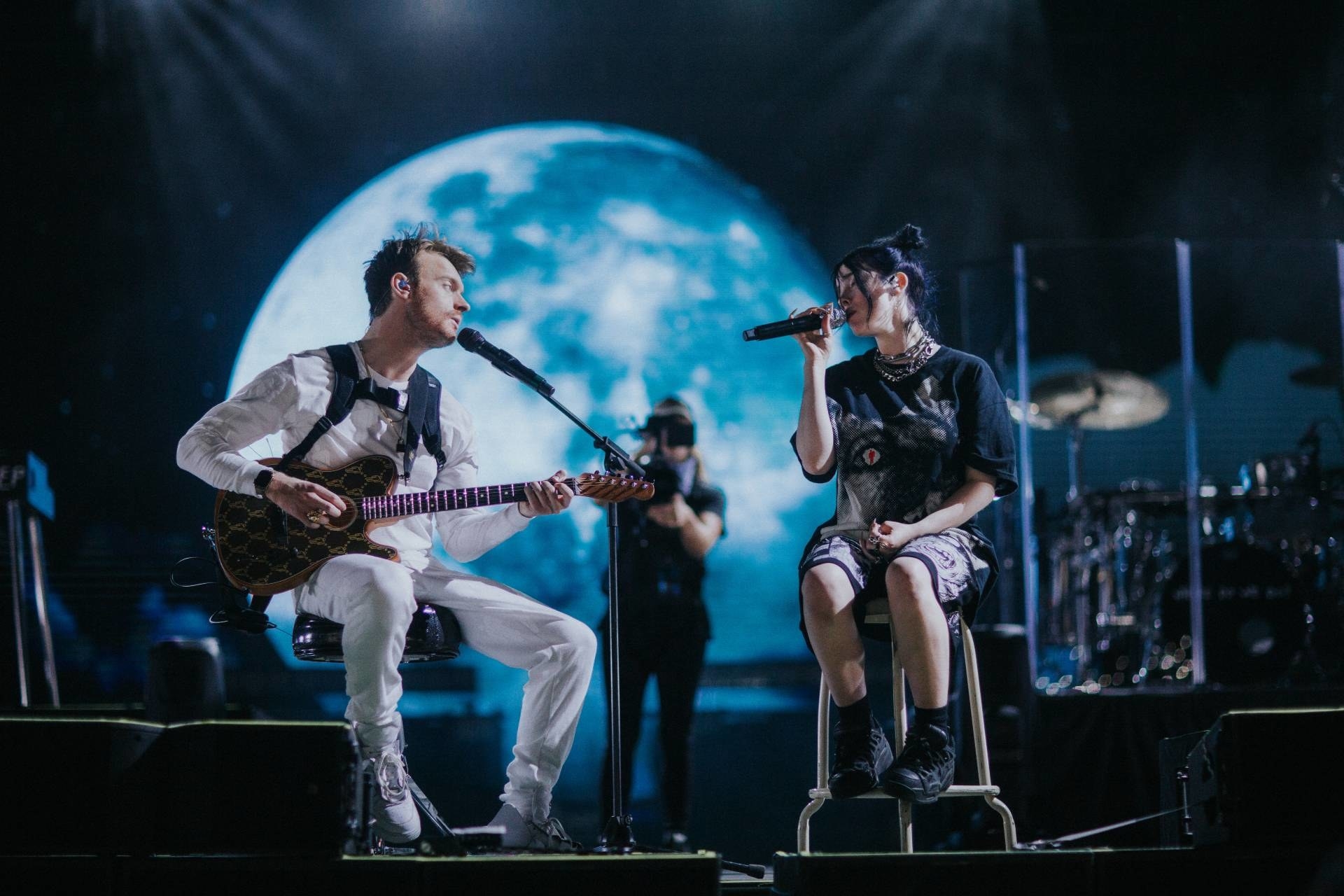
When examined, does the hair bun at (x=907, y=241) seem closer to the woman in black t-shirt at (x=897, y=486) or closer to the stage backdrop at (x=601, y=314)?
the woman in black t-shirt at (x=897, y=486)

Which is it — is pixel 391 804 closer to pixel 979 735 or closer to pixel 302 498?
pixel 302 498

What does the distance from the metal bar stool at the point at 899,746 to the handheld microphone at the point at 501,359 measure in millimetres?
1073

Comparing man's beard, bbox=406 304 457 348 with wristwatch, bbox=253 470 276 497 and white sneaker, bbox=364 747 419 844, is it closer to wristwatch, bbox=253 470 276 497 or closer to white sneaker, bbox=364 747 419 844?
wristwatch, bbox=253 470 276 497

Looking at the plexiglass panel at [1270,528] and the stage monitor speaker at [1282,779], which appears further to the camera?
the plexiglass panel at [1270,528]

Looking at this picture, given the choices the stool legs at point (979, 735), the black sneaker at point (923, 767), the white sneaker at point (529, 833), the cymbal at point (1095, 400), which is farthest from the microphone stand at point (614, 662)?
the cymbal at point (1095, 400)

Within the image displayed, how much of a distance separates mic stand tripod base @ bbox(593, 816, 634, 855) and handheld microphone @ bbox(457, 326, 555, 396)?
116 centimetres

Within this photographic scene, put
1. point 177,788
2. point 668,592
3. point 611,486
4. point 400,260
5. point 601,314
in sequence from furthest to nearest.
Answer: point 601,314 < point 668,592 < point 400,260 < point 611,486 < point 177,788

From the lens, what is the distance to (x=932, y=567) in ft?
10.2

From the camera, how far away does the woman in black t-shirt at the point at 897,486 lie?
305 centimetres

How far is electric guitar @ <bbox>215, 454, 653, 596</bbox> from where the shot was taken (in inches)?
130

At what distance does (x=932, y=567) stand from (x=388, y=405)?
1588 mm

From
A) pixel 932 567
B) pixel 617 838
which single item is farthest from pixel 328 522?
pixel 932 567

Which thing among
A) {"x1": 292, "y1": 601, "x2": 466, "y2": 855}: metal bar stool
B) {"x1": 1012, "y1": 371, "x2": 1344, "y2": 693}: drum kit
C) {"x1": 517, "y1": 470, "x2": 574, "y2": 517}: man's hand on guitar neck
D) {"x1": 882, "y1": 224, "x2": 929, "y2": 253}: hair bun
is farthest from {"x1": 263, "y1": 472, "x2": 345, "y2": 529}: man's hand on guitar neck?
{"x1": 1012, "y1": 371, "x2": 1344, "y2": 693}: drum kit

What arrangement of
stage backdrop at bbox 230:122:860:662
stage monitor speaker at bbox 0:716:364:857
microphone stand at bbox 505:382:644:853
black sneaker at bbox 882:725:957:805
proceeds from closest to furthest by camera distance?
1. stage monitor speaker at bbox 0:716:364:857
2. black sneaker at bbox 882:725:957:805
3. microphone stand at bbox 505:382:644:853
4. stage backdrop at bbox 230:122:860:662
